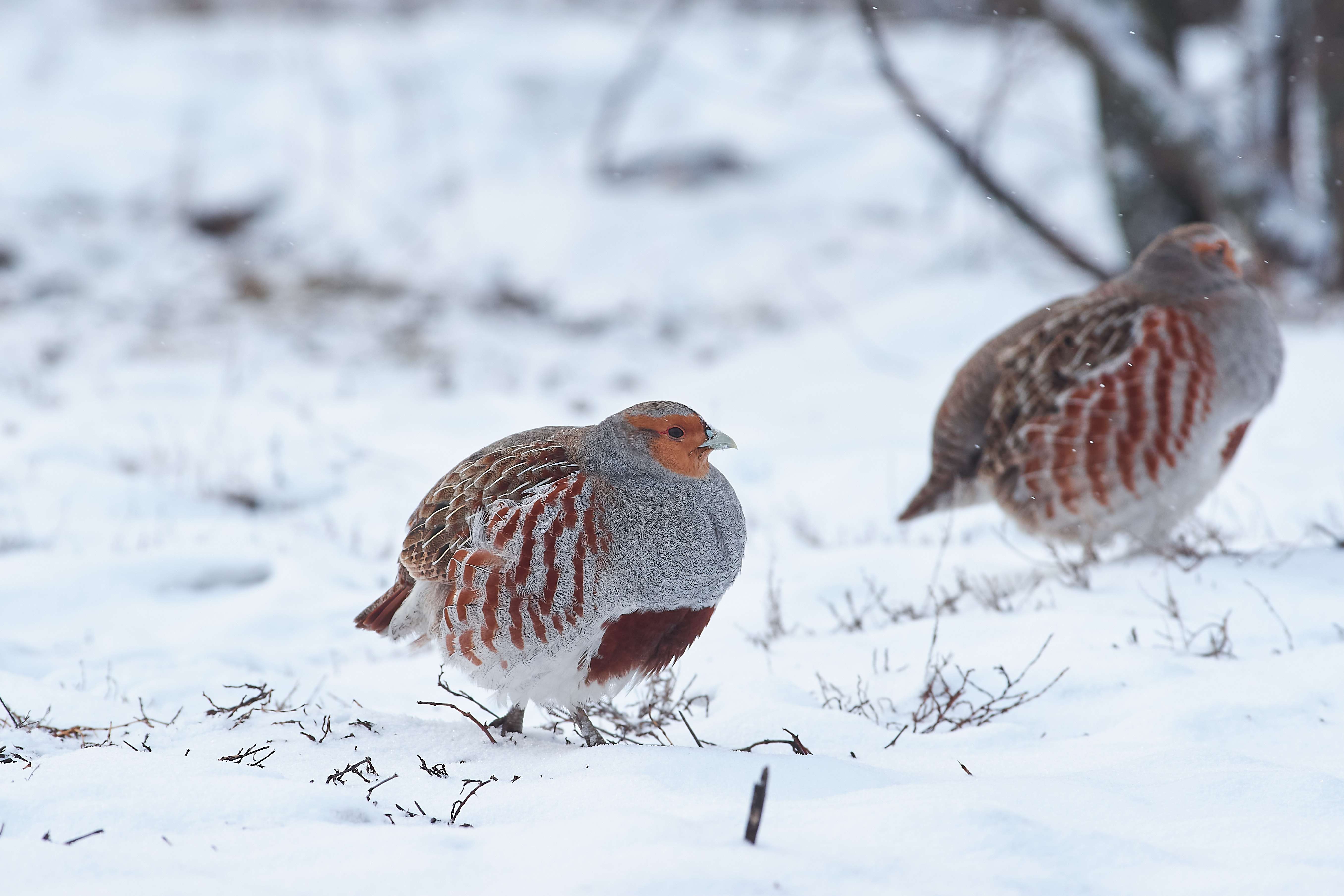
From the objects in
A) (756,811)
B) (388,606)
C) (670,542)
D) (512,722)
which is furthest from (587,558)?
(756,811)

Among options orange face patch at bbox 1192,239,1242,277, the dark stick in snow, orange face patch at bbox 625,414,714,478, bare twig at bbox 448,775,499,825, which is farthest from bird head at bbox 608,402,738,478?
orange face patch at bbox 1192,239,1242,277

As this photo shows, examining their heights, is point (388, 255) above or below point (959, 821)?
below

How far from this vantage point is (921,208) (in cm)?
1460

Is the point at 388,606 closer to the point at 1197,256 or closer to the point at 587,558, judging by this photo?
the point at 587,558

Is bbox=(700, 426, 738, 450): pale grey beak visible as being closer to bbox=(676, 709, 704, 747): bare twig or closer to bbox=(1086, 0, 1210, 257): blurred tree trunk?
bbox=(676, 709, 704, 747): bare twig

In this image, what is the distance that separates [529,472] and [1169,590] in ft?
6.80

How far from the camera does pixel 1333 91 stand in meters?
8.49

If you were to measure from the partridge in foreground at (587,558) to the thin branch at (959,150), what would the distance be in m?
6.30

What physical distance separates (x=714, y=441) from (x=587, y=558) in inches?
17.9

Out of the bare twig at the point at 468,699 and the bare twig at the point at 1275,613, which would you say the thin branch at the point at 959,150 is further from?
the bare twig at the point at 468,699

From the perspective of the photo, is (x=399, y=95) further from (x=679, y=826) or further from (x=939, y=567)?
(x=679, y=826)

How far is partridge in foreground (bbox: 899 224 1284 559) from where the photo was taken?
450 cm

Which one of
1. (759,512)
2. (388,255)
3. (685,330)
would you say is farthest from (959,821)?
(388,255)

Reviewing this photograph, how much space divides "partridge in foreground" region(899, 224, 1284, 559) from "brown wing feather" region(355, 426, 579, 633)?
2.21 metres
